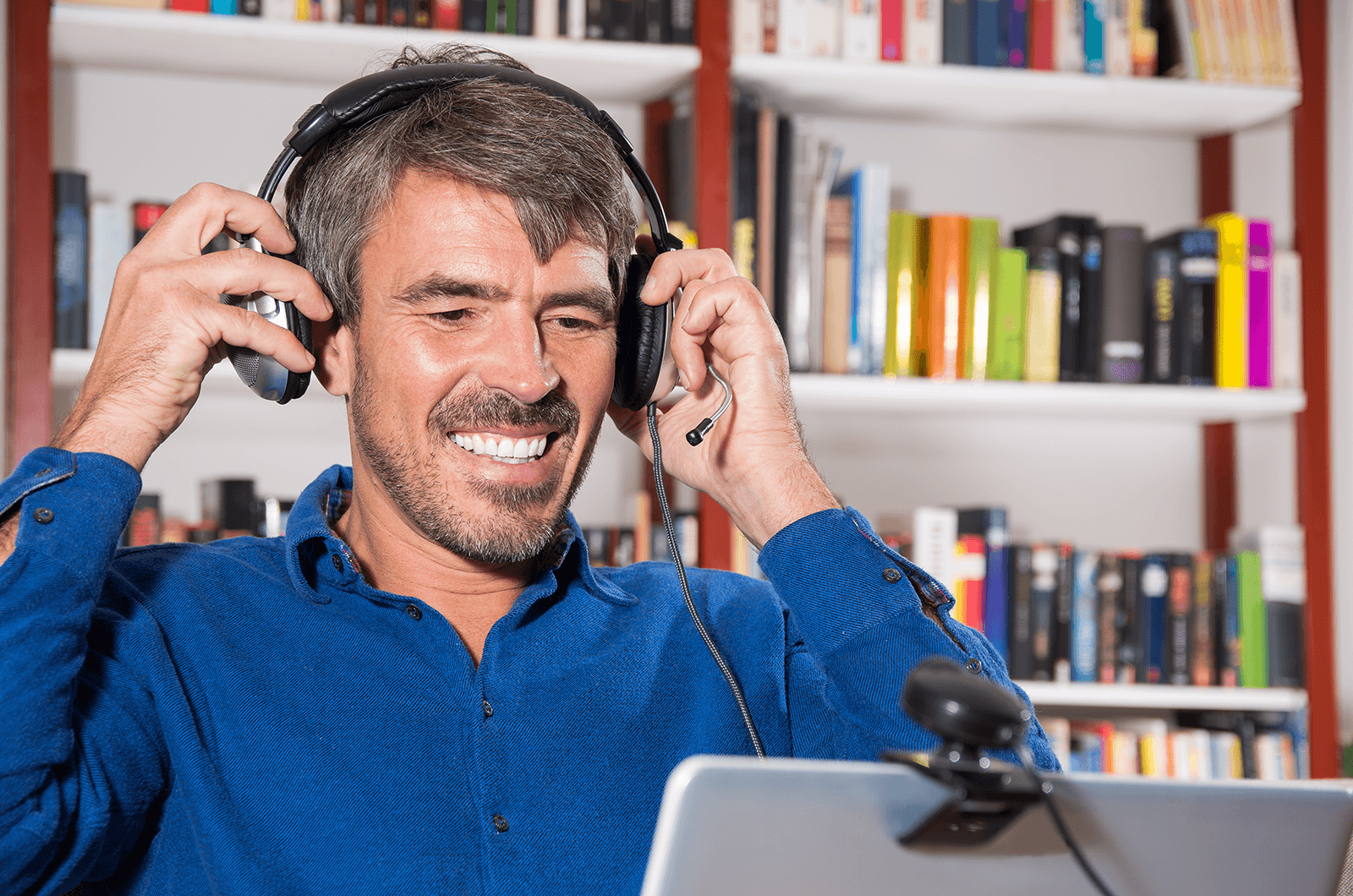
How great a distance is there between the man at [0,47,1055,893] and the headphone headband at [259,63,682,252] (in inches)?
0.6

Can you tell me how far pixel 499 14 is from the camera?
1.75 metres

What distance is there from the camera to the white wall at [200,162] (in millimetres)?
1861

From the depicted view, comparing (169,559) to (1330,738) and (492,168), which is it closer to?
(492,168)

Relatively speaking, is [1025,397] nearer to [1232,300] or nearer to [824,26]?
[1232,300]

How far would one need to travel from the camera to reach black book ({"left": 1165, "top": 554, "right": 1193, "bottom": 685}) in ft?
6.16

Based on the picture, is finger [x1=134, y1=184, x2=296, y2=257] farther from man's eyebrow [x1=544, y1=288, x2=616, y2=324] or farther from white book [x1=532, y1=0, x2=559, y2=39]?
white book [x1=532, y1=0, x2=559, y2=39]

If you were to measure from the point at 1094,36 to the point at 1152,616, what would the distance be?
0.98 meters

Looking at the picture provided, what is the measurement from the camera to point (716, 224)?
1.74 meters

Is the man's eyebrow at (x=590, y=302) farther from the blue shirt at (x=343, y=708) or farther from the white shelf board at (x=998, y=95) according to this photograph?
the white shelf board at (x=998, y=95)

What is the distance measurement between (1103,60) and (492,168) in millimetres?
1338

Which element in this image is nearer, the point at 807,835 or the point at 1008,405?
the point at 807,835

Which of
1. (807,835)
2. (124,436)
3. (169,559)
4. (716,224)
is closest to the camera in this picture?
(807,835)

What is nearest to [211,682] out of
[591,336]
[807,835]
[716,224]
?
[591,336]

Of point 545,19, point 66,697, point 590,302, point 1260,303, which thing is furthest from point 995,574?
point 66,697
